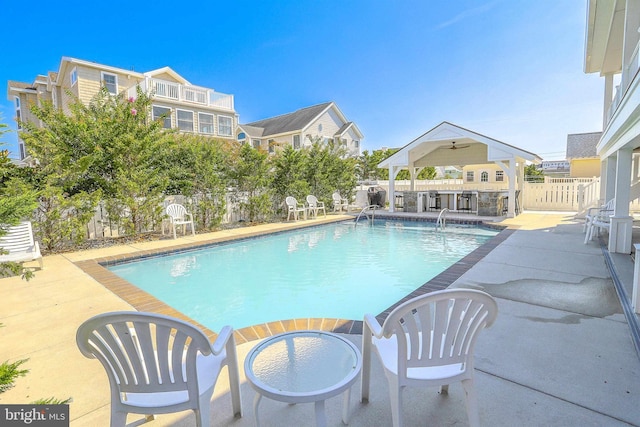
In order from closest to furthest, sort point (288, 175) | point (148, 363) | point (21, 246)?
1. point (148, 363)
2. point (21, 246)
3. point (288, 175)

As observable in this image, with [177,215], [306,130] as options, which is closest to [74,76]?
[177,215]

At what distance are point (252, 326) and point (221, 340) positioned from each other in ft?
5.19

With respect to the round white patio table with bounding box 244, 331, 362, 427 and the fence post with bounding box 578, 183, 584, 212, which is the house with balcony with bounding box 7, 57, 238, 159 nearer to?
the round white patio table with bounding box 244, 331, 362, 427

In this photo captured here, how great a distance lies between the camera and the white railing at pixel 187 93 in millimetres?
18125

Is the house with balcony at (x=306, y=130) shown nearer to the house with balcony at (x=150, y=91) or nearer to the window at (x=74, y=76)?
the house with balcony at (x=150, y=91)

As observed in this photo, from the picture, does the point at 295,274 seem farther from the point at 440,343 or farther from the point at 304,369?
the point at 440,343

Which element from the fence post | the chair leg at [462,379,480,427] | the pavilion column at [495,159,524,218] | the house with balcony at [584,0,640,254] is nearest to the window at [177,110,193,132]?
the pavilion column at [495,159,524,218]

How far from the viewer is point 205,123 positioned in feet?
68.7

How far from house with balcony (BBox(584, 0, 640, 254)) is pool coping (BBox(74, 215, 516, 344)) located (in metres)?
2.18

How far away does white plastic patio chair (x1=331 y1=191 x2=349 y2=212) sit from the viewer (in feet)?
49.8

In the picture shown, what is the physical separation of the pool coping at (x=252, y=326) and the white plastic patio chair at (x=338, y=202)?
6.71 metres

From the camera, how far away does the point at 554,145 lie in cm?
5416

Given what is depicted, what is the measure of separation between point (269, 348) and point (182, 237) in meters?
7.76

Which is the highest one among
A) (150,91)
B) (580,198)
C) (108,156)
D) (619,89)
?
(150,91)
